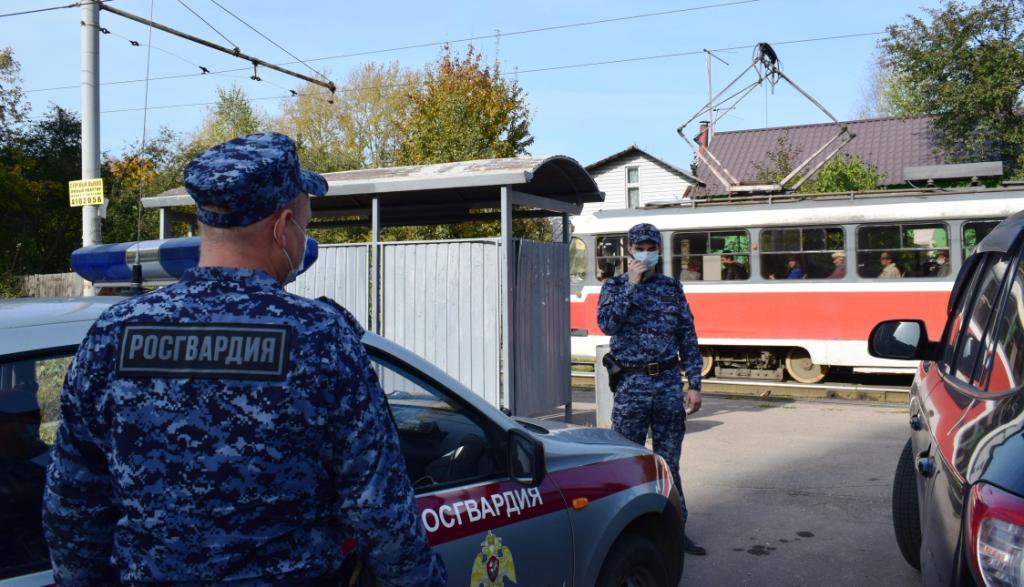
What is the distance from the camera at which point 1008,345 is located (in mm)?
3041

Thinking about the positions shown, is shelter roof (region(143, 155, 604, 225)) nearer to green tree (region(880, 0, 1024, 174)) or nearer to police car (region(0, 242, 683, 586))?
police car (region(0, 242, 683, 586))

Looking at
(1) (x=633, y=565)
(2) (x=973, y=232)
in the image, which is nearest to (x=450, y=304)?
(1) (x=633, y=565)

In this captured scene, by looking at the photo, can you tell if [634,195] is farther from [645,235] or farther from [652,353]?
[652,353]

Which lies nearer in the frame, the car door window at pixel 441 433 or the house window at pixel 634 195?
the car door window at pixel 441 433

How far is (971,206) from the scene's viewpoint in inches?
538

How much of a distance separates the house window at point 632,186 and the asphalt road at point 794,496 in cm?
2695

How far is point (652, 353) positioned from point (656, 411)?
0.35 metres

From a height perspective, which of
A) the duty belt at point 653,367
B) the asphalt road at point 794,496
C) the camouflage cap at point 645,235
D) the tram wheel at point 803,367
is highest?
the camouflage cap at point 645,235

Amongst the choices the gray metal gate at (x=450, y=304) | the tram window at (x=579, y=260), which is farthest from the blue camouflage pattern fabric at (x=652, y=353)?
the tram window at (x=579, y=260)

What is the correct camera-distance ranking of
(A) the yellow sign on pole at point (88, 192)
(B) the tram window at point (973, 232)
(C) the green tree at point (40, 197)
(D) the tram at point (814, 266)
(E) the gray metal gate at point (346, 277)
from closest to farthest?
1. (E) the gray metal gate at point (346, 277)
2. (A) the yellow sign on pole at point (88, 192)
3. (B) the tram window at point (973, 232)
4. (D) the tram at point (814, 266)
5. (C) the green tree at point (40, 197)

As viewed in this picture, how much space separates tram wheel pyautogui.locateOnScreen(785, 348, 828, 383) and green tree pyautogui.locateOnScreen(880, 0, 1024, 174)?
493 inches

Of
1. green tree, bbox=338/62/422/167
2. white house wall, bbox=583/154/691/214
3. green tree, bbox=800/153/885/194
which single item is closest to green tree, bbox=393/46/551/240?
green tree, bbox=800/153/885/194

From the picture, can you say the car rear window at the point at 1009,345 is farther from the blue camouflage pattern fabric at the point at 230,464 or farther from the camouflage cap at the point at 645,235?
the camouflage cap at the point at 645,235

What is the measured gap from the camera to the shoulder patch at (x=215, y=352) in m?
1.67
